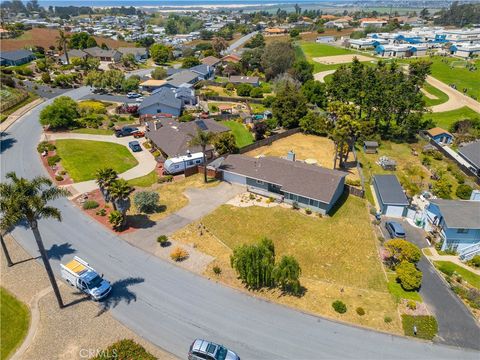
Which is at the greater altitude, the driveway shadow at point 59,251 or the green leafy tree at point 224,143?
the green leafy tree at point 224,143

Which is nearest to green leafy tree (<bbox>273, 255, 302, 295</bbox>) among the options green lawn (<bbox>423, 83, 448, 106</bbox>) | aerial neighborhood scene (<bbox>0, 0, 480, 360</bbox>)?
aerial neighborhood scene (<bbox>0, 0, 480, 360</bbox>)

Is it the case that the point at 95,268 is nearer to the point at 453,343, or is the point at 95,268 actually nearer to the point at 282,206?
the point at 282,206

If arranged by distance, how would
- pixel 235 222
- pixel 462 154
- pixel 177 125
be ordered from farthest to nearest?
pixel 177 125 → pixel 462 154 → pixel 235 222

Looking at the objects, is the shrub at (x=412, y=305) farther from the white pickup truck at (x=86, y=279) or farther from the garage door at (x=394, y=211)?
the white pickup truck at (x=86, y=279)

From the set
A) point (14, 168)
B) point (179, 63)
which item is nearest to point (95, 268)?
point (14, 168)

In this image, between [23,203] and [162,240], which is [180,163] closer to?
[162,240]

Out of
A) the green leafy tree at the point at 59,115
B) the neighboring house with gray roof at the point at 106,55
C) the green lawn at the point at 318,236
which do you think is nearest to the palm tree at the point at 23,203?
the green lawn at the point at 318,236
